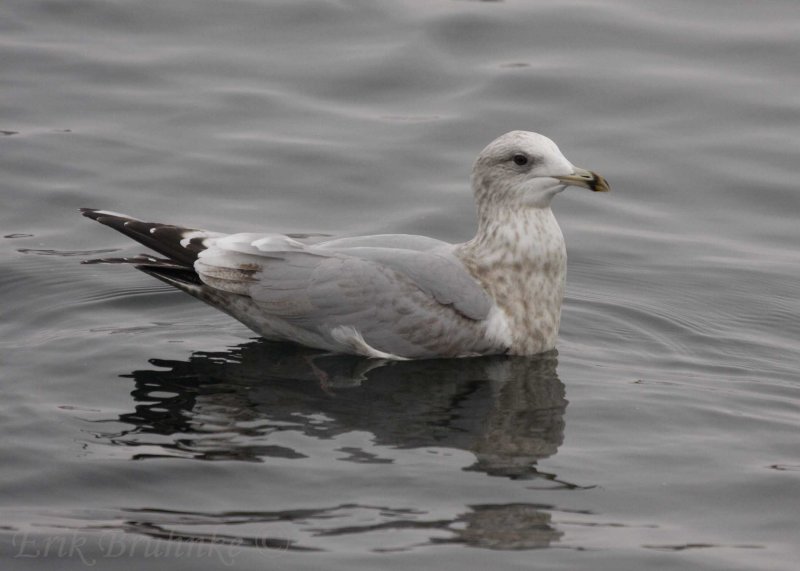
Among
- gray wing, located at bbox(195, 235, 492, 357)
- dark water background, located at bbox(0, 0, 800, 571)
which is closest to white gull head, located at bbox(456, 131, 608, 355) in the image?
gray wing, located at bbox(195, 235, 492, 357)

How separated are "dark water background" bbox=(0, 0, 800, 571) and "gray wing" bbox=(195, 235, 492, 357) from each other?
21cm

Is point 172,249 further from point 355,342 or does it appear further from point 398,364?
point 398,364

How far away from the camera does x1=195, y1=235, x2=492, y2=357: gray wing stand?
28.1ft

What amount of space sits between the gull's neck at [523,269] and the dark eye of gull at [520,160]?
0.94 ft

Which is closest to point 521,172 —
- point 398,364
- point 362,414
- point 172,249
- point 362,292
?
point 362,292

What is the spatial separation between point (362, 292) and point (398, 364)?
1.66ft

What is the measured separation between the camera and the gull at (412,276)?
28.1ft

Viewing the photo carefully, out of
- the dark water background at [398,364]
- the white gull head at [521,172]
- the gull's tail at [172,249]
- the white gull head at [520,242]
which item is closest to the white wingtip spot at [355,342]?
the dark water background at [398,364]

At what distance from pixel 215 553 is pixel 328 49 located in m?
8.80

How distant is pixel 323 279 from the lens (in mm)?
8570

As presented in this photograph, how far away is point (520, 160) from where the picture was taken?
891 centimetres

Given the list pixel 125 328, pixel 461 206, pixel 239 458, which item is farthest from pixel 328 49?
pixel 239 458

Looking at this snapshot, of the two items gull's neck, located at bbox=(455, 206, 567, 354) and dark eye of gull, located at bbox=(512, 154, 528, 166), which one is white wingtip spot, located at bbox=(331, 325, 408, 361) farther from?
dark eye of gull, located at bbox=(512, 154, 528, 166)

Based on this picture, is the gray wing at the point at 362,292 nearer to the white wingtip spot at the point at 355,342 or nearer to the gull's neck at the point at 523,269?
the white wingtip spot at the point at 355,342
